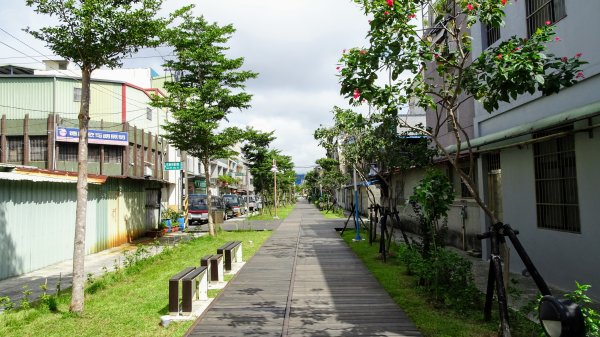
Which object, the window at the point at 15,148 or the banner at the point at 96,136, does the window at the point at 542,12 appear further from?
the window at the point at 15,148

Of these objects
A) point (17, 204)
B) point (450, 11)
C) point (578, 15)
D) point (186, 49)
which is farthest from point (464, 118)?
point (17, 204)

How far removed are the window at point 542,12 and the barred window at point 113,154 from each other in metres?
26.2

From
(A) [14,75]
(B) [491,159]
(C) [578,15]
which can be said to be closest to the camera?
(C) [578,15]

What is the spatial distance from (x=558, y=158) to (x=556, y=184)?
20.1 inches

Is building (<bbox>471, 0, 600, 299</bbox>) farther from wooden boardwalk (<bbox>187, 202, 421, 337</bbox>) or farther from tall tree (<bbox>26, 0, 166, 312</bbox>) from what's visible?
tall tree (<bbox>26, 0, 166, 312</bbox>)

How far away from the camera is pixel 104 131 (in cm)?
2811

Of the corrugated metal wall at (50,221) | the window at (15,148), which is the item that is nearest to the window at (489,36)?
→ the corrugated metal wall at (50,221)

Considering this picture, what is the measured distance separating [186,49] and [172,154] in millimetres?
20571

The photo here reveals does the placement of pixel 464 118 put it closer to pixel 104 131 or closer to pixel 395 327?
pixel 395 327

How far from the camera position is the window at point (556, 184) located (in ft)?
26.1

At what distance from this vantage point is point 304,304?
7547mm

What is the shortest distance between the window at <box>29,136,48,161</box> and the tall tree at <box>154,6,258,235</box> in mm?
12244

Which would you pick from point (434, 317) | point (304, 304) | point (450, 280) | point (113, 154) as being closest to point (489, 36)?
point (450, 280)

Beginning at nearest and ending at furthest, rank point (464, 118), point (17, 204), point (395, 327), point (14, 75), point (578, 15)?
point (395, 327) → point (578, 15) → point (17, 204) → point (464, 118) → point (14, 75)
